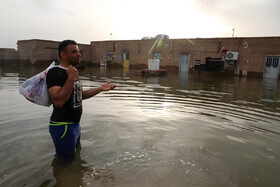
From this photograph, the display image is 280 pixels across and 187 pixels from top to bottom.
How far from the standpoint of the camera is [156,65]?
61.8 feet

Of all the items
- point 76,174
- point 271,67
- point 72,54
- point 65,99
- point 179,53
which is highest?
point 179,53

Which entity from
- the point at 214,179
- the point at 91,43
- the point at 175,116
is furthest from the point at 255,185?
the point at 91,43

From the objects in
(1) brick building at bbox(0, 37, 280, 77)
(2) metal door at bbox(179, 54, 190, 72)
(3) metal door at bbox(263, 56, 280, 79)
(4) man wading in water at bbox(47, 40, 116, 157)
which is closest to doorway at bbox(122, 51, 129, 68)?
(1) brick building at bbox(0, 37, 280, 77)

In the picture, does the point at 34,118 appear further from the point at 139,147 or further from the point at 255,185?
the point at 255,185

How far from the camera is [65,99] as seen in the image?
202cm

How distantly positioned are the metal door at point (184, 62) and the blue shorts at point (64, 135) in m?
23.8

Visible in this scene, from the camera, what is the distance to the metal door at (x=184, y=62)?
24.6 metres

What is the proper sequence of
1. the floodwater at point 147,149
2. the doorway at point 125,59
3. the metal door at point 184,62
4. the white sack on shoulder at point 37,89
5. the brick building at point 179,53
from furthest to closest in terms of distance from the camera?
the doorway at point 125,59 < the metal door at point 184,62 < the brick building at point 179,53 < the floodwater at point 147,149 < the white sack on shoulder at point 37,89

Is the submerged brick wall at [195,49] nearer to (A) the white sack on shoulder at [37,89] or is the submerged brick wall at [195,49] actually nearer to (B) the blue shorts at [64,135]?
(B) the blue shorts at [64,135]

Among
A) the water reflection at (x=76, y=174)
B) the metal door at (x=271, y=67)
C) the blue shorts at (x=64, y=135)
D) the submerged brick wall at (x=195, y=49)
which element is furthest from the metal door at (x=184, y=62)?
the blue shorts at (x=64, y=135)

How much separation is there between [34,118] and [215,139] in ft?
13.8

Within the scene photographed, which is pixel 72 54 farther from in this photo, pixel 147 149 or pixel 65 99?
pixel 147 149

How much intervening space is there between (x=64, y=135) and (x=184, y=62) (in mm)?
24089

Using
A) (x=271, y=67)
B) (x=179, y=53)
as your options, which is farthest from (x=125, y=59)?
(x=271, y=67)
